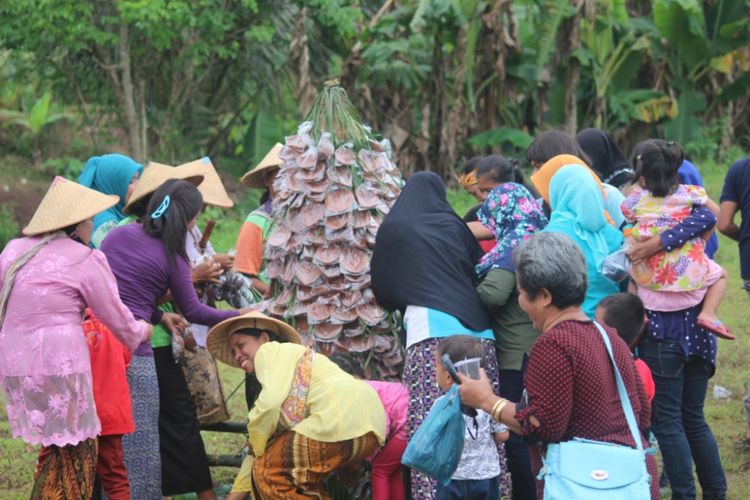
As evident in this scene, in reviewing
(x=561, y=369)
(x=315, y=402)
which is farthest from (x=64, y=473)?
(x=561, y=369)

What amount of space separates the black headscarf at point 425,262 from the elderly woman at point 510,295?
96 mm

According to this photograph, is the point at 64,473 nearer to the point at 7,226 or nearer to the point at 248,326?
the point at 248,326

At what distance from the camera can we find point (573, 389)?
351 cm

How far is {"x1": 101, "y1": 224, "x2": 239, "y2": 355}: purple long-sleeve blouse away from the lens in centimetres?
512

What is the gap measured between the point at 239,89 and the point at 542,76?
182 inches

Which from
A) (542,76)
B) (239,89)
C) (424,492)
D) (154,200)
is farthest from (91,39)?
(424,492)

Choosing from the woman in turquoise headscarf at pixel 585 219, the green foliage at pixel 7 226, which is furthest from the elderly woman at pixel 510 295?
the green foliage at pixel 7 226

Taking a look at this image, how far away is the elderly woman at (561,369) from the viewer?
3.49 metres

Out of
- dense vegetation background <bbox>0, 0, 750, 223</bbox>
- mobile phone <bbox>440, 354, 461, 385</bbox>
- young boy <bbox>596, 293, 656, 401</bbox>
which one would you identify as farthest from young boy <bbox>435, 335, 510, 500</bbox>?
dense vegetation background <bbox>0, 0, 750, 223</bbox>

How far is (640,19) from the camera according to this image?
1572 cm

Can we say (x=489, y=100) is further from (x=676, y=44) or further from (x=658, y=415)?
(x=658, y=415)

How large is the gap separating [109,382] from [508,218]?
6.63 ft

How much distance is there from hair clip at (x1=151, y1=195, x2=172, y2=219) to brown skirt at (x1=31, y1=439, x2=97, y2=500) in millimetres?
1092

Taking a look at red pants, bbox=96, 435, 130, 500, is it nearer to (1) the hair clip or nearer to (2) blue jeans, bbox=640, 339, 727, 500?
(1) the hair clip
